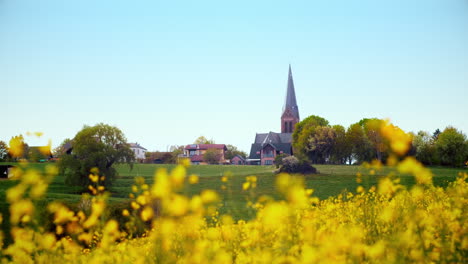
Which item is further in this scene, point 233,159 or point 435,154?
point 233,159

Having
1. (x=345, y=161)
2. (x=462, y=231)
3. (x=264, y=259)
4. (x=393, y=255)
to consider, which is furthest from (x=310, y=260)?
(x=345, y=161)

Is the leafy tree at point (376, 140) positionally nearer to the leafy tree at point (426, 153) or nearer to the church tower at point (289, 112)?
the leafy tree at point (426, 153)

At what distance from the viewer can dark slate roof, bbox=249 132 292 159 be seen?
79188 millimetres

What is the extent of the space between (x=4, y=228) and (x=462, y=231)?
14399 millimetres

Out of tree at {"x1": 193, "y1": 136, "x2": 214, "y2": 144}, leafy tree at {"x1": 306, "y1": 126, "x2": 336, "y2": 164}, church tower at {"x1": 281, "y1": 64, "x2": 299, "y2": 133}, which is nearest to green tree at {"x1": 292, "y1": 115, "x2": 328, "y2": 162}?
leafy tree at {"x1": 306, "y1": 126, "x2": 336, "y2": 164}

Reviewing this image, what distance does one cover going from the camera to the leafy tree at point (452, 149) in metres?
41.9

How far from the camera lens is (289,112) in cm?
10100

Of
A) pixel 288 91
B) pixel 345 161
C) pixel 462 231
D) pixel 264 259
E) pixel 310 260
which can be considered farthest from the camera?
pixel 288 91

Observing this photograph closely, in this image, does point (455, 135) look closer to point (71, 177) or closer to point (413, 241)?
point (71, 177)

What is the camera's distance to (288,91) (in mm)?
104062

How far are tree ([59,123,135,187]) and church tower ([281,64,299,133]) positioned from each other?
74.9 m

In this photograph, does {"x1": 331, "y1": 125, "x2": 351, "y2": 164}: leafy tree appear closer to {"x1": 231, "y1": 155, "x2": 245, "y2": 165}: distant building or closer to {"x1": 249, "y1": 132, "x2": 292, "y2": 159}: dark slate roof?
{"x1": 249, "y1": 132, "x2": 292, "y2": 159}: dark slate roof

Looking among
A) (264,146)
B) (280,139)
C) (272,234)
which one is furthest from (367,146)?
(280,139)

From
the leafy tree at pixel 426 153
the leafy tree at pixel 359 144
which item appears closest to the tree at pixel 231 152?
the leafy tree at pixel 359 144
